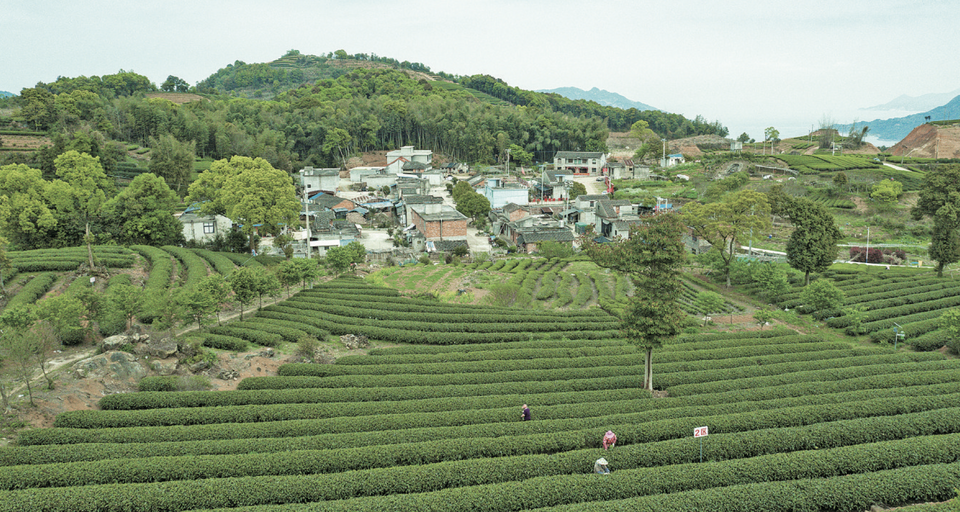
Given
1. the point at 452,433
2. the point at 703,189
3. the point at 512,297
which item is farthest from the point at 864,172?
the point at 452,433

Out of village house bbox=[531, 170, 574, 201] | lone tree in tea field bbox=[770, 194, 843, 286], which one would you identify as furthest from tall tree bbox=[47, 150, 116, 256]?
village house bbox=[531, 170, 574, 201]

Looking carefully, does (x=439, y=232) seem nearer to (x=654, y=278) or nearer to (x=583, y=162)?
(x=654, y=278)

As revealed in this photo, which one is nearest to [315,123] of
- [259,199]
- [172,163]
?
[172,163]

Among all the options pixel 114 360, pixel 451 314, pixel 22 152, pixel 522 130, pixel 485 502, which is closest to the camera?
pixel 485 502

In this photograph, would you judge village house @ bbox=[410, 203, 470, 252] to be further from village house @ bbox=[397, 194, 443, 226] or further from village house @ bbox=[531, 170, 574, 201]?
village house @ bbox=[531, 170, 574, 201]

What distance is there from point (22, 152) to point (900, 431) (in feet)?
257

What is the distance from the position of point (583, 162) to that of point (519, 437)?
2918 inches

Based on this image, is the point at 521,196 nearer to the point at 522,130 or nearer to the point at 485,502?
the point at 522,130

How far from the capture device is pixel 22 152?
199ft

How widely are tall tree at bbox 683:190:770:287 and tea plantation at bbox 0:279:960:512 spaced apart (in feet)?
47.5

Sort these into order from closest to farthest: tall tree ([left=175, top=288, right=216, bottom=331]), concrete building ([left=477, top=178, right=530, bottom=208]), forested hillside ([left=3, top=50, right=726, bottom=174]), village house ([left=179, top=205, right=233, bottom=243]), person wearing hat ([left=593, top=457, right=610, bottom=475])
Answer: person wearing hat ([left=593, top=457, right=610, bottom=475]) < tall tree ([left=175, top=288, right=216, bottom=331]) < village house ([left=179, top=205, right=233, bottom=243]) < concrete building ([left=477, top=178, right=530, bottom=208]) < forested hillside ([left=3, top=50, right=726, bottom=174])

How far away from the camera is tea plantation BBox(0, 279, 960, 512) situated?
12758mm

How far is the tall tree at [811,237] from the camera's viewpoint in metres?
34.8

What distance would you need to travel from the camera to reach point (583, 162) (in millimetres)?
85250
